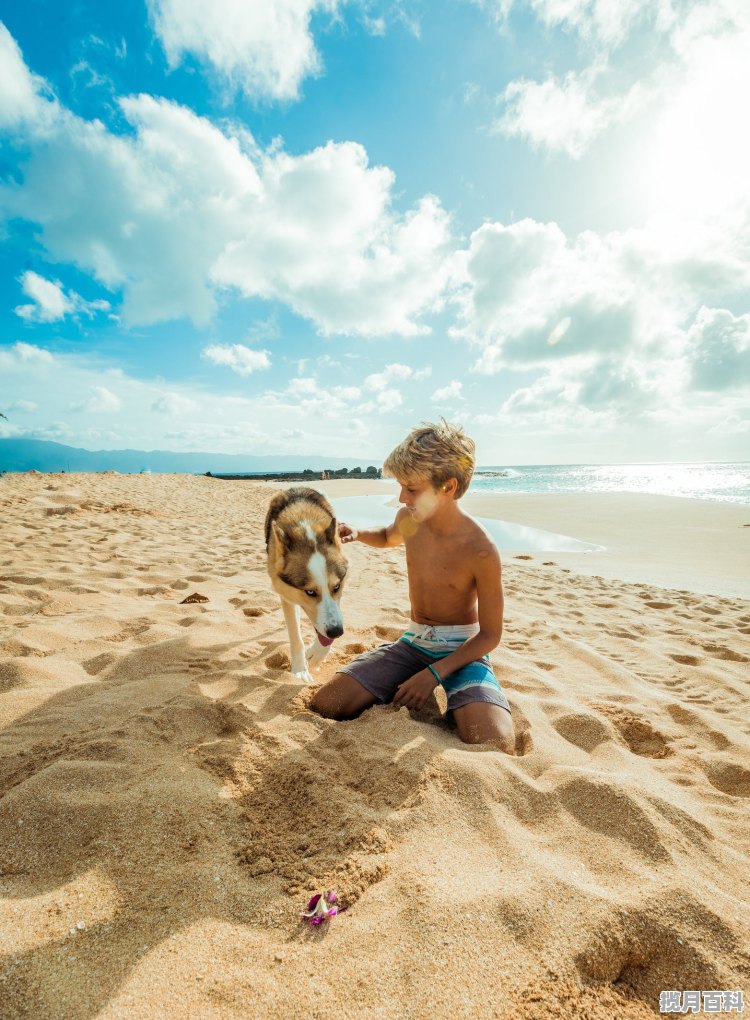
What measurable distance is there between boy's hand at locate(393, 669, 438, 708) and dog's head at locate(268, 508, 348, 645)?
0.56m

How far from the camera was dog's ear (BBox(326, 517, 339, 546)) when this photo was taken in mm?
3578

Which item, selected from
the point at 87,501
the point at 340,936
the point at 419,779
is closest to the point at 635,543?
the point at 419,779

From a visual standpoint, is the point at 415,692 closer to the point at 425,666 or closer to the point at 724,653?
the point at 425,666

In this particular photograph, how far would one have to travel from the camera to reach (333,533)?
362 cm

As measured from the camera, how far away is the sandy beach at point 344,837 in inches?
48.4

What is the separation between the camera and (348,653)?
3932mm

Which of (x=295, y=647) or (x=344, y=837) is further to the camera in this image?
(x=295, y=647)

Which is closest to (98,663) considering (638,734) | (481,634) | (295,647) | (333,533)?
(295,647)

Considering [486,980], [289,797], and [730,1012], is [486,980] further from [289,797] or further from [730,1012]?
[289,797]

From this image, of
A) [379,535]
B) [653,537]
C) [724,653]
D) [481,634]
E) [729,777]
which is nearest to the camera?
[729,777]

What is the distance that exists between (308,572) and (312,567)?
50mm

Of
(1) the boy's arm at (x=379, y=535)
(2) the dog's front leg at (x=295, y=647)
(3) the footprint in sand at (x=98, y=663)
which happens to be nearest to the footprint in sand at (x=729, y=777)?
(1) the boy's arm at (x=379, y=535)

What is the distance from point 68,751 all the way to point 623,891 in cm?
227

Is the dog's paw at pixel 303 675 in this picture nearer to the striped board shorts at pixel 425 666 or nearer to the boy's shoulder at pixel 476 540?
the striped board shorts at pixel 425 666
